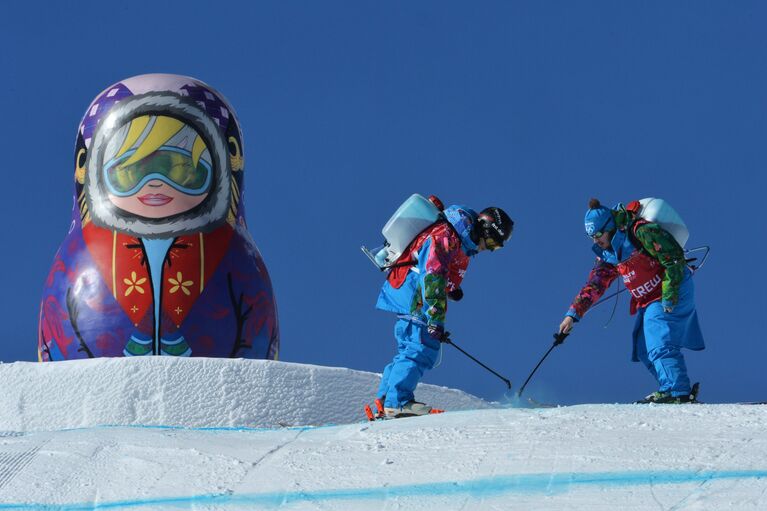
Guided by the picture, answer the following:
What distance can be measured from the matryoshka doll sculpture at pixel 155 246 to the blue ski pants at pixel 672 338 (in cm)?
425

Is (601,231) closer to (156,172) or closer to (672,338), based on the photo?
(672,338)

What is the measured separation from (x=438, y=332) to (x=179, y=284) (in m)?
4.03

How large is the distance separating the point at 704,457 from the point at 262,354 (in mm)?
6966

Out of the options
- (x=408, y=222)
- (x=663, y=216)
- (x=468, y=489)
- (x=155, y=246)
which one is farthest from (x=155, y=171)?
(x=468, y=489)

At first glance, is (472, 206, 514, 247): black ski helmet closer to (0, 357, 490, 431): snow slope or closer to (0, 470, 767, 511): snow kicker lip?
(0, 357, 490, 431): snow slope

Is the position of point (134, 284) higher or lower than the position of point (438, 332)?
lower

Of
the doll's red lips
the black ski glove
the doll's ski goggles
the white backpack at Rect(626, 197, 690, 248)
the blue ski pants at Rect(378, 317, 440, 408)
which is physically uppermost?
the white backpack at Rect(626, 197, 690, 248)

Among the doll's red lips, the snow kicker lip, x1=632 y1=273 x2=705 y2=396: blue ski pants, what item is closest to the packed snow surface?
the snow kicker lip

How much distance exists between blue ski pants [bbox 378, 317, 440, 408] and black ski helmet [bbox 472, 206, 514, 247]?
2.42ft

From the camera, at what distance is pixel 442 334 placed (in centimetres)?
746

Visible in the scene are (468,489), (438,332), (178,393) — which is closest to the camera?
(468,489)

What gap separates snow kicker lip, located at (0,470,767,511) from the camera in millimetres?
4547

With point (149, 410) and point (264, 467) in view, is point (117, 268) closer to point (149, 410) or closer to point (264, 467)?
point (149, 410)

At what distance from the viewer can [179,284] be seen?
1087cm
